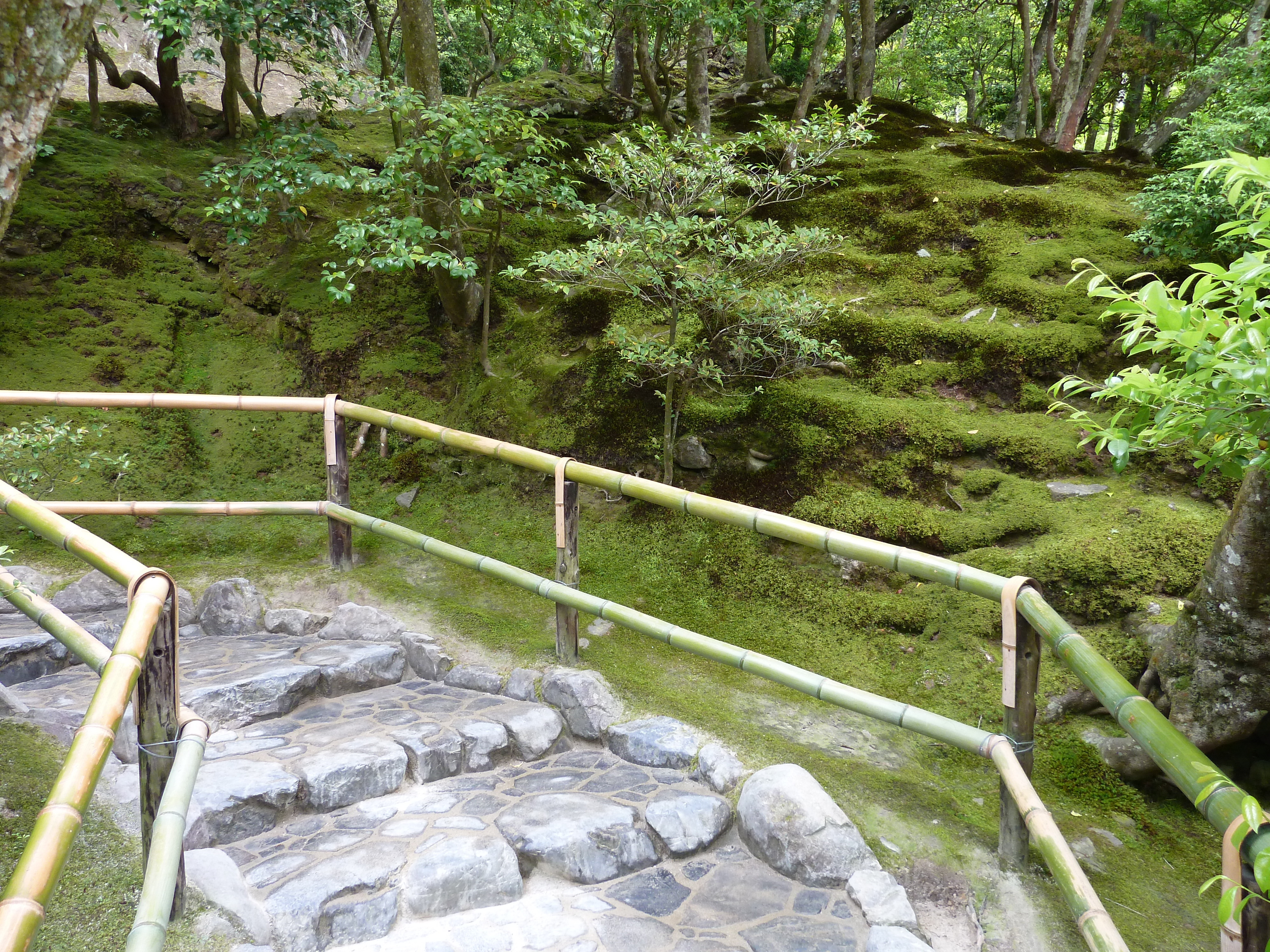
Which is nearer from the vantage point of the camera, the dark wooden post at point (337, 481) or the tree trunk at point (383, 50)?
the dark wooden post at point (337, 481)

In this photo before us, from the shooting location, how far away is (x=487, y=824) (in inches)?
119

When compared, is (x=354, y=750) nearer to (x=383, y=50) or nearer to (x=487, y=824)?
(x=487, y=824)

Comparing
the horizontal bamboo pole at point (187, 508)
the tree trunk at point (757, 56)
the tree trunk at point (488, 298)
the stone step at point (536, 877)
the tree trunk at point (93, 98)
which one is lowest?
the stone step at point (536, 877)

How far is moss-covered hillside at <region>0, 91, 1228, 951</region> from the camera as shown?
11.9ft

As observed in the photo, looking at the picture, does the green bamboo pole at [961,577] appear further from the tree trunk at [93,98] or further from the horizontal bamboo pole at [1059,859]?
the tree trunk at [93,98]

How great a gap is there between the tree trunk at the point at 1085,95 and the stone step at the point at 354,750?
29.9 feet

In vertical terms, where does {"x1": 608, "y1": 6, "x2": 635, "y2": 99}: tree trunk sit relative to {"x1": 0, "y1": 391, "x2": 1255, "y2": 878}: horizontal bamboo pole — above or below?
above

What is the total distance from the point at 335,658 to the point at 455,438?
4.25 feet

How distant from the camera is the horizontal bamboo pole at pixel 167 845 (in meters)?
1.75

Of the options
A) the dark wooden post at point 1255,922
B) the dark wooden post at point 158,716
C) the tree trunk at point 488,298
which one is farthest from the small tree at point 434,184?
the dark wooden post at point 1255,922

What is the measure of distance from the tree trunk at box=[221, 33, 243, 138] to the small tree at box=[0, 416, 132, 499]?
12.3 ft

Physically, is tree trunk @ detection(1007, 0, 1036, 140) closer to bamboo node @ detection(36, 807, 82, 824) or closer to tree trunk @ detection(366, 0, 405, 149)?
tree trunk @ detection(366, 0, 405, 149)

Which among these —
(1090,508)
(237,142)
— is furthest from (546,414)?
(237,142)

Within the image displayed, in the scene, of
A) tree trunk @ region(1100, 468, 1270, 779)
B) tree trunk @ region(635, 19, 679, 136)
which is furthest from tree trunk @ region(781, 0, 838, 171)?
tree trunk @ region(1100, 468, 1270, 779)
